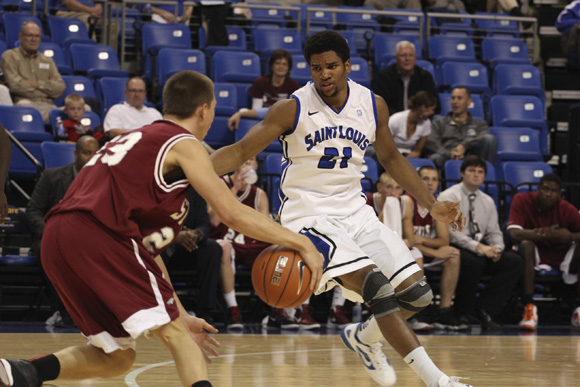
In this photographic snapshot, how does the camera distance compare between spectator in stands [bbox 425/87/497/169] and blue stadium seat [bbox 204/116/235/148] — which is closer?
blue stadium seat [bbox 204/116/235/148]

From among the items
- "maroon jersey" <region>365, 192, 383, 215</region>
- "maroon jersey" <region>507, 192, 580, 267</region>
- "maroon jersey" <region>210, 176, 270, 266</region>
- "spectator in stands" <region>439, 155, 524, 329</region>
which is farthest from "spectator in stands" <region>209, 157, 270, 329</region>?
"maroon jersey" <region>507, 192, 580, 267</region>

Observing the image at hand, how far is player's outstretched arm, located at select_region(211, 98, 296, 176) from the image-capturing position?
15.1ft

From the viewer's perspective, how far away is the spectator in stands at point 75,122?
906 centimetres

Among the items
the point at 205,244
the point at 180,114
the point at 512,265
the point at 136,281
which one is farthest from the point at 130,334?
the point at 512,265

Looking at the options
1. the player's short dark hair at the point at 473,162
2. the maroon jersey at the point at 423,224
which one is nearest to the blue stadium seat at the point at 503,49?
the player's short dark hair at the point at 473,162

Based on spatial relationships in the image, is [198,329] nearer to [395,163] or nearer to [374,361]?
[374,361]

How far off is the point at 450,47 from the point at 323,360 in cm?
753

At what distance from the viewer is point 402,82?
35.6 ft

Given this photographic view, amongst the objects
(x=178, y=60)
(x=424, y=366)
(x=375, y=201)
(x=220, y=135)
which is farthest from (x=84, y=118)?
(x=424, y=366)

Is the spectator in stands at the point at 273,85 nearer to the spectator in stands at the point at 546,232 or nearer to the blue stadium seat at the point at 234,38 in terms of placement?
the blue stadium seat at the point at 234,38

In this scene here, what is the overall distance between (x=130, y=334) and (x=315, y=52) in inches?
79.2

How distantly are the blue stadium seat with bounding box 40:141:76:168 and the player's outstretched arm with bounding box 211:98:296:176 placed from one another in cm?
457

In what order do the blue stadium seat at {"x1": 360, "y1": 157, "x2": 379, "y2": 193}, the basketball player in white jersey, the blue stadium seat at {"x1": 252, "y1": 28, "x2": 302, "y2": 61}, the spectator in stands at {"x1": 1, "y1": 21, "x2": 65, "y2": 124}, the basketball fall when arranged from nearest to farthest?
the basketball < the basketball player in white jersey < the blue stadium seat at {"x1": 360, "y1": 157, "x2": 379, "y2": 193} < the spectator in stands at {"x1": 1, "y1": 21, "x2": 65, "y2": 124} < the blue stadium seat at {"x1": 252, "y1": 28, "x2": 302, "y2": 61}

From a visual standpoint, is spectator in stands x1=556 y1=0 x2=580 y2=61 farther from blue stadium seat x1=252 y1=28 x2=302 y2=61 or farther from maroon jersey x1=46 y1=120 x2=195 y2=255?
maroon jersey x1=46 y1=120 x2=195 y2=255
